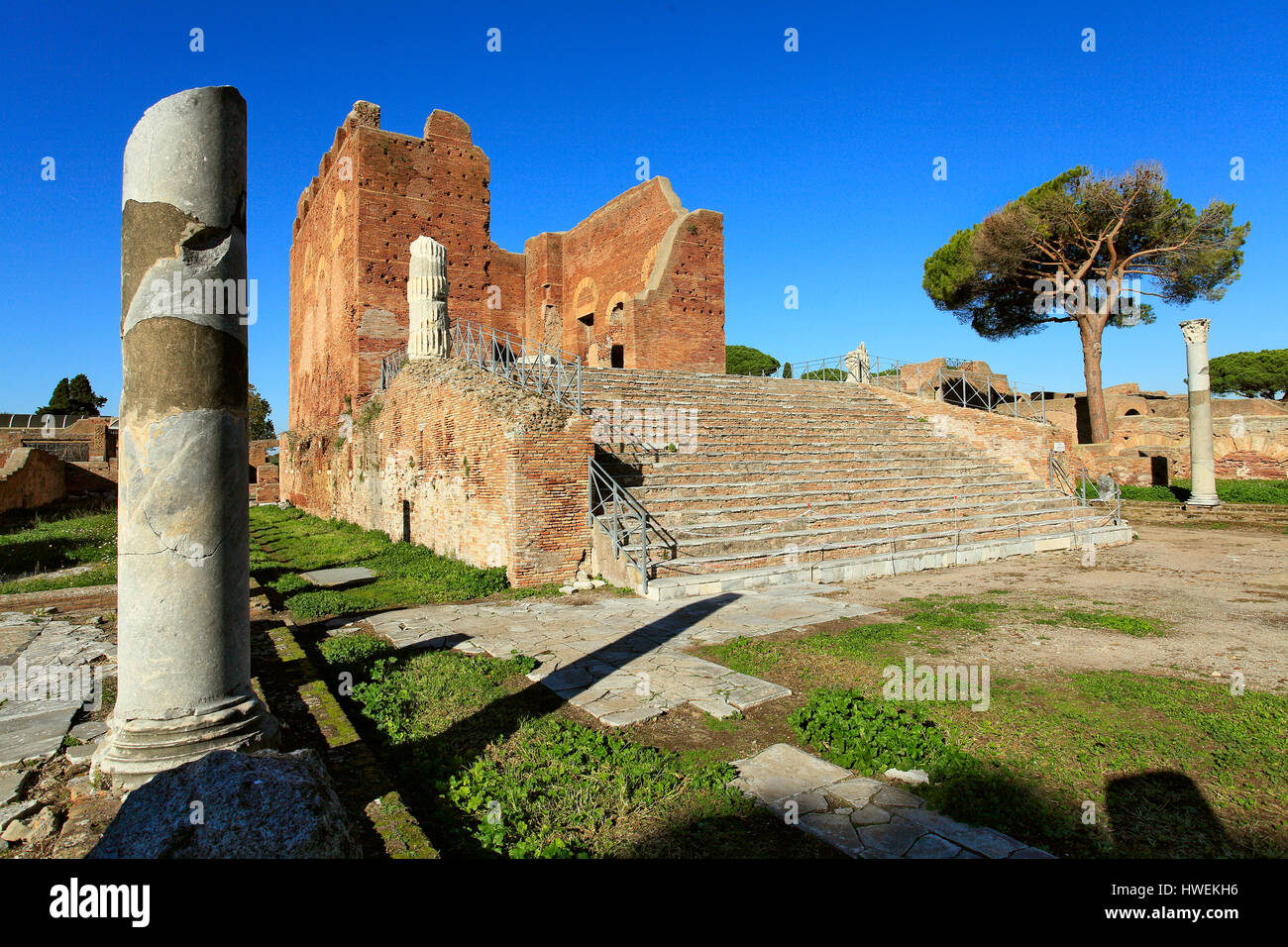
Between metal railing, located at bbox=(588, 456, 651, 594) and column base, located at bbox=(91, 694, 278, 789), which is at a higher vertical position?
metal railing, located at bbox=(588, 456, 651, 594)

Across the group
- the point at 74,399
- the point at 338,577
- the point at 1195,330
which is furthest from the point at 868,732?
the point at 74,399

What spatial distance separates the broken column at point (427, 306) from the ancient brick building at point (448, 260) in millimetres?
5970

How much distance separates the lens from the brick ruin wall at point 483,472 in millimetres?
8328

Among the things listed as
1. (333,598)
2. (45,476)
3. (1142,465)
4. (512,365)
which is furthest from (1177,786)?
(45,476)

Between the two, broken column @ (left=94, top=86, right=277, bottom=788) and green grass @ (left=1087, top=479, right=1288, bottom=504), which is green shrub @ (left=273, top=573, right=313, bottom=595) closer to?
broken column @ (left=94, top=86, right=277, bottom=788)

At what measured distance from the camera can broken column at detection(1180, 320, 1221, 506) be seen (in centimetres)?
1455

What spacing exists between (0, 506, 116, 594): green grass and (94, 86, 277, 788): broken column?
7.77 m

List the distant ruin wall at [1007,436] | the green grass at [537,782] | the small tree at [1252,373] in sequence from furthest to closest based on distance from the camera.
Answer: the small tree at [1252,373], the distant ruin wall at [1007,436], the green grass at [537,782]

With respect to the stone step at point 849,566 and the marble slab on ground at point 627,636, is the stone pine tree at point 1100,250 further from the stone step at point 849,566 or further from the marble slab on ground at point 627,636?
the marble slab on ground at point 627,636

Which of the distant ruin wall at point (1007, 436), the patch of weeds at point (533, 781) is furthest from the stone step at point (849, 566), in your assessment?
the patch of weeds at point (533, 781)

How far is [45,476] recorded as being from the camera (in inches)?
838

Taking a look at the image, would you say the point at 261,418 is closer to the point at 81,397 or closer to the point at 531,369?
the point at 81,397

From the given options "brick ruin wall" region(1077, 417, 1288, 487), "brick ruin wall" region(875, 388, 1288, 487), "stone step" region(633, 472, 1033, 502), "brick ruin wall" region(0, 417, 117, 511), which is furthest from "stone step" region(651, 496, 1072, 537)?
"brick ruin wall" region(0, 417, 117, 511)

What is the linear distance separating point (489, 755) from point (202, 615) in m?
1.56
